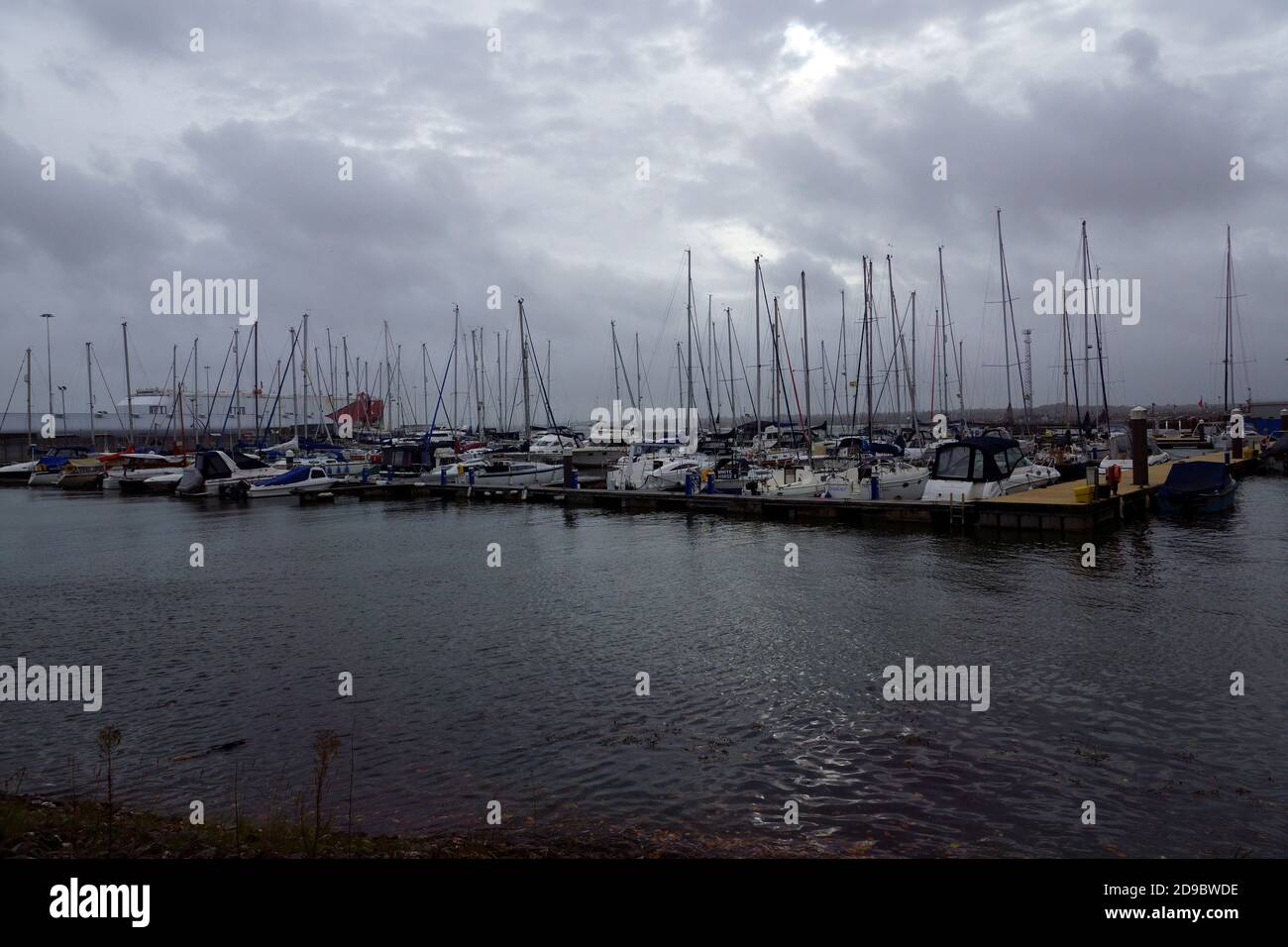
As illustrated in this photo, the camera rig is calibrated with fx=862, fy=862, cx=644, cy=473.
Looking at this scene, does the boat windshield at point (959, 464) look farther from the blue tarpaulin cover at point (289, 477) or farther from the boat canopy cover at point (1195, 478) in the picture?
the blue tarpaulin cover at point (289, 477)

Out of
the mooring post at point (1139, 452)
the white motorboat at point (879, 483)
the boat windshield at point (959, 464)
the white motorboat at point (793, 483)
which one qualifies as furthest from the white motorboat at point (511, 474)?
the mooring post at point (1139, 452)

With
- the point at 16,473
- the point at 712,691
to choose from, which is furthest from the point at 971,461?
the point at 16,473

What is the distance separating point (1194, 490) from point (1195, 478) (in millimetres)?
972

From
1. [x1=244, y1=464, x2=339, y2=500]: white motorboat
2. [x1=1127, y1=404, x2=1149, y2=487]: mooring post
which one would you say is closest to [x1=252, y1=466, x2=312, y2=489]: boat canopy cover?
[x1=244, y1=464, x2=339, y2=500]: white motorboat

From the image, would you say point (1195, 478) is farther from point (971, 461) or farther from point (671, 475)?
point (671, 475)

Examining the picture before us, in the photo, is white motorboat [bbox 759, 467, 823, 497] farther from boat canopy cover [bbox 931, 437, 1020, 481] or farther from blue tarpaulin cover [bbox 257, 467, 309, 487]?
blue tarpaulin cover [bbox 257, 467, 309, 487]

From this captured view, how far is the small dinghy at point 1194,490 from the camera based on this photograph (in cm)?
3603
